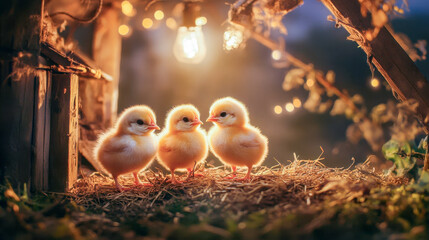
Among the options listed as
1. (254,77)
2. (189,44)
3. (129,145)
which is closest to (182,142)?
(129,145)

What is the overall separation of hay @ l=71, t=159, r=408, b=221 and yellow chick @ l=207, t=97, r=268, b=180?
20 centimetres

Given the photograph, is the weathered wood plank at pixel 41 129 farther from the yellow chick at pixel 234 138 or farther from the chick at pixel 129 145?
the yellow chick at pixel 234 138

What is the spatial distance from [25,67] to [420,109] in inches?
127

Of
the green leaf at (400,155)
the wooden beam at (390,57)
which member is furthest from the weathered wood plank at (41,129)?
the green leaf at (400,155)

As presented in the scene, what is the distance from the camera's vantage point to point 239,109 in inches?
131

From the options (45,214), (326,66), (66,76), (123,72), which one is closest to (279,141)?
(326,66)

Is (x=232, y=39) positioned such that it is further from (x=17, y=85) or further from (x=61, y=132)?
(x=17, y=85)

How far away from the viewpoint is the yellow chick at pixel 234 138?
314cm

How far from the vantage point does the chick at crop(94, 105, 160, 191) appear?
3.05 meters

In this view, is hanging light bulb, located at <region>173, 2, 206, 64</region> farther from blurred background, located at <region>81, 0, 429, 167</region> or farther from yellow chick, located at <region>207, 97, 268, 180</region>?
blurred background, located at <region>81, 0, 429, 167</region>

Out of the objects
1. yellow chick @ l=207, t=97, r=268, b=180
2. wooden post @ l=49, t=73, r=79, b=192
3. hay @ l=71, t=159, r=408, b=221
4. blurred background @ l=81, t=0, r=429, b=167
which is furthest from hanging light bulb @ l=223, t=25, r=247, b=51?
blurred background @ l=81, t=0, r=429, b=167

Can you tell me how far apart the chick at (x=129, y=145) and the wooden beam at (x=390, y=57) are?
6.45ft

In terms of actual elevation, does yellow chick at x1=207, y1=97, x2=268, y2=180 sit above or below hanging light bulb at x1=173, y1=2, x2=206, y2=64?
below

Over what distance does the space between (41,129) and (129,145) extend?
744 millimetres
